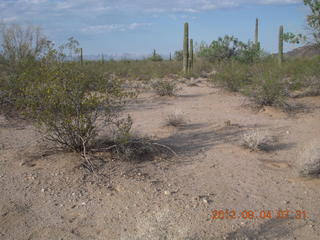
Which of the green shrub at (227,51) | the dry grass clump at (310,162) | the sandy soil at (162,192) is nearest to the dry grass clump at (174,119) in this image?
the sandy soil at (162,192)

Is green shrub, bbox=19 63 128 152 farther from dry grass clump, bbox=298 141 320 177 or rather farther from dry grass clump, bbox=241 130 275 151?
dry grass clump, bbox=298 141 320 177

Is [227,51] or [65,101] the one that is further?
[227,51]

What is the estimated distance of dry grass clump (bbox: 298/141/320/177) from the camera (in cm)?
459

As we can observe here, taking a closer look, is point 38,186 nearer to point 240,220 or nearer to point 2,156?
point 2,156

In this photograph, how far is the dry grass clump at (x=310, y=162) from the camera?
181 inches

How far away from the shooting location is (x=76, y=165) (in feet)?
15.8

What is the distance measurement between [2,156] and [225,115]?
5772 millimetres

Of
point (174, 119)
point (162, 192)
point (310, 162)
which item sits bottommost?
point (162, 192)

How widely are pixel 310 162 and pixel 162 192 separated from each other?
217 centimetres
